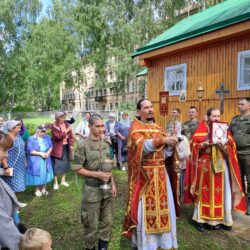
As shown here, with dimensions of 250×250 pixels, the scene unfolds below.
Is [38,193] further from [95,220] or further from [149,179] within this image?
[149,179]

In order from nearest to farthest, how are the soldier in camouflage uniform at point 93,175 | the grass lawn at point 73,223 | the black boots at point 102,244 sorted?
the soldier in camouflage uniform at point 93,175, the black boots at point 102,244, the grass lawn at point 73,223

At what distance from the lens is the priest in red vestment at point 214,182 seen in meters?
5.13

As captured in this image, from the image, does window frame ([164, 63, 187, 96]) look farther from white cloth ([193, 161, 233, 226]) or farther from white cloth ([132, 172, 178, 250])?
white cloth ([132, 172, 178, 250])

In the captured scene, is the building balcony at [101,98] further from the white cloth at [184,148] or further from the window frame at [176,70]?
the white cloth at [184,148]

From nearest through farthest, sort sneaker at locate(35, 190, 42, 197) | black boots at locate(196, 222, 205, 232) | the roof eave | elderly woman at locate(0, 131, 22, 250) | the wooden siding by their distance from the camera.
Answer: elderly woman at locate(0, 131, 22, 250) → black boots at locate(196, 222, 205, 232) → sneaker at locate(35, 190, 42, 197) → the roof eave → the wooden siding

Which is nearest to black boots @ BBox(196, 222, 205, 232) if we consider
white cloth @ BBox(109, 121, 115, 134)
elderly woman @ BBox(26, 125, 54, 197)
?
elderly woman @ BBox(26, 125, 54, 197)

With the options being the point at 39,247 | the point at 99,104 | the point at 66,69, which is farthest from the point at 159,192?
the point at 99,104

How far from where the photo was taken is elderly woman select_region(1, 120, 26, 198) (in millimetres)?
5648

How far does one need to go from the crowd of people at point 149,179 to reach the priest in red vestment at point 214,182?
0.04 feet

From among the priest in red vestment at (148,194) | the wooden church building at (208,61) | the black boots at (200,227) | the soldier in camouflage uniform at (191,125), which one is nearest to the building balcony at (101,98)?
the wooden church building at (208,61)

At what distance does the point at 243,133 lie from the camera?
5.86m

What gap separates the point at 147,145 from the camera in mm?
3812

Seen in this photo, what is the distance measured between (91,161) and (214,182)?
221cm

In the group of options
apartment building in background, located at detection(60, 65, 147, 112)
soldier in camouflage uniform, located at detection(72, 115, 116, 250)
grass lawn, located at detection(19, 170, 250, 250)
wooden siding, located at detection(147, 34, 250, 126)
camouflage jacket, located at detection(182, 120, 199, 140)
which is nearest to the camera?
soldier in camouflage uniform, located at detection(72, 115, 116, 250)
